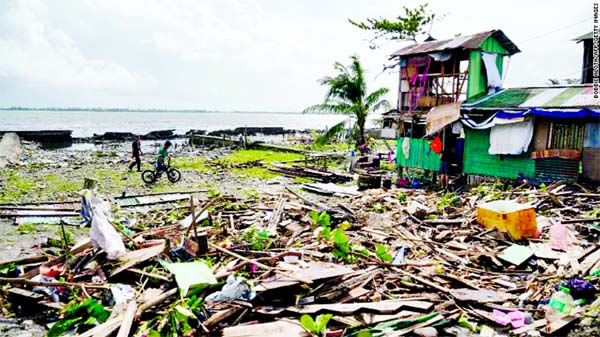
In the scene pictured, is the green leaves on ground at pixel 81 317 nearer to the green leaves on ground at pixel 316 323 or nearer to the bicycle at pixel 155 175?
the green leaves on ground at pixel 316 323

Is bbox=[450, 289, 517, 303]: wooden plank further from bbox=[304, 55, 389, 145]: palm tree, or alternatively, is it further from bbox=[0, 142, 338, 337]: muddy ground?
bbox=[304, 55, 389, 145]: palm tree

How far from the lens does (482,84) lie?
1842 cm

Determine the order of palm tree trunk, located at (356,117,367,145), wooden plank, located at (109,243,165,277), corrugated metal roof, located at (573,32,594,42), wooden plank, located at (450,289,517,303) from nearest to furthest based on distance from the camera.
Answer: wooden plank, located at (450,289,517,303) < wooden plank, located at (109,243,165,277) < corrugated metal roof, located at (573,32,594,42) < palm tree trunk, located at (356,117,367,145)

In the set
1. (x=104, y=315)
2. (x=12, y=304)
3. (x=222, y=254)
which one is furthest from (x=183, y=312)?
(x=12, y=304)

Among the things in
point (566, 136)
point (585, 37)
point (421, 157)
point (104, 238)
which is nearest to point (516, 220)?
point (566, 136)

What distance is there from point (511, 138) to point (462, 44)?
15.2ft

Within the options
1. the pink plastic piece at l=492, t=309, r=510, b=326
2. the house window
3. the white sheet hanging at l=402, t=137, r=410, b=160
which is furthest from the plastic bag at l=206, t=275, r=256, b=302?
the white sheet hanging at l=402, t=137, r=410, b=160

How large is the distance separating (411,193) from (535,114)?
5.07 m

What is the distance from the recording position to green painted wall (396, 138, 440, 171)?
62.0 ft

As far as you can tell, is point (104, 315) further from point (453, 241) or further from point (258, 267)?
point (453, 241)

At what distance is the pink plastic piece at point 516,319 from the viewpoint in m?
5.82

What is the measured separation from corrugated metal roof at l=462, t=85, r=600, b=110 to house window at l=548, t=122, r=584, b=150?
66 centimetres

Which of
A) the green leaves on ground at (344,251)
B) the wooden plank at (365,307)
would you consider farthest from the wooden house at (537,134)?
the wooden plank at (365,307)

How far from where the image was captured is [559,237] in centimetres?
877
